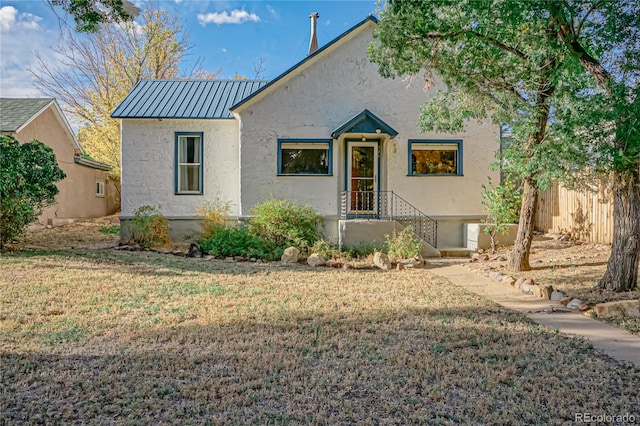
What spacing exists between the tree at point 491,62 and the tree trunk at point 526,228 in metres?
0.02

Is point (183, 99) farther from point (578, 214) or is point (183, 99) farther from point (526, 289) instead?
point (578, 214)

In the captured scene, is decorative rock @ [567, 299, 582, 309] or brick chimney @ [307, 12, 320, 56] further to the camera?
brick chimney @ [307, 12, 320, 56]

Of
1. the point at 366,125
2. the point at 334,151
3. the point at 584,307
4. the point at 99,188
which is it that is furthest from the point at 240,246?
the point at 99,188

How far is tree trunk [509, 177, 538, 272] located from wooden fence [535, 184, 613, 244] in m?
1.91

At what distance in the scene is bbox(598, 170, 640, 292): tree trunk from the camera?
241 inches

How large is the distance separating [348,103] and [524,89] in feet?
18.5

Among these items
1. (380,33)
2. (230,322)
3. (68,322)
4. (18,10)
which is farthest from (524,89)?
(18,10)

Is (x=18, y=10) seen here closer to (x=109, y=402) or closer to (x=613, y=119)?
(x=109, y=402)

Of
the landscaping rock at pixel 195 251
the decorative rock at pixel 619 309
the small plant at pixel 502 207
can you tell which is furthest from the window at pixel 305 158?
the decorative rock at pixel 619 309

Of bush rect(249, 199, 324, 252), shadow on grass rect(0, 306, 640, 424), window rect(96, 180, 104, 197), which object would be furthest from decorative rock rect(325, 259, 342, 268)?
window rect(96, 180, 104, 197)

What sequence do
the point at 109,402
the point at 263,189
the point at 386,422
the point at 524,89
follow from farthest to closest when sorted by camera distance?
the point at 263,189 → the point at 524,89 → the point at 109,402 → the point at 386,422

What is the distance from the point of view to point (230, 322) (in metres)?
4.93

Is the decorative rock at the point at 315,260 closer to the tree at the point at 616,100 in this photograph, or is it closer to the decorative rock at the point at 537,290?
the decorative rock at the point at 537,290

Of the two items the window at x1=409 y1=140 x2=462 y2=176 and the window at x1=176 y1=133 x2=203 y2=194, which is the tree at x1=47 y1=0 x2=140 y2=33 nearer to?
the window at x1=176 y1=133 x2=203 y2=194
